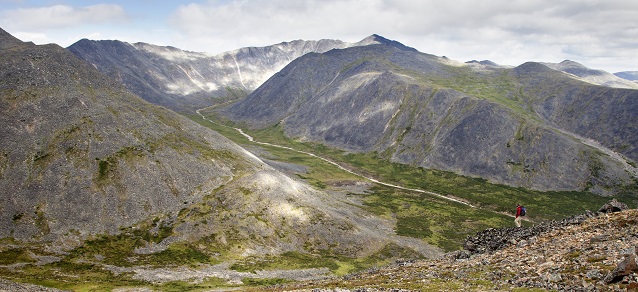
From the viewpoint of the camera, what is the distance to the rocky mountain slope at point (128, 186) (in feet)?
297

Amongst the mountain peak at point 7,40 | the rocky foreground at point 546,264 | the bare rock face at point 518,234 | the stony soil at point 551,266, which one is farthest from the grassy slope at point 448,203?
the mountain peak at point 7,40

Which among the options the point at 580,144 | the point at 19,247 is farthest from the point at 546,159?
the point at 19,247

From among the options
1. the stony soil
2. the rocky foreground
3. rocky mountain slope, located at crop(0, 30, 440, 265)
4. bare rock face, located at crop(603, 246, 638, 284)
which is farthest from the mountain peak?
bare rock face, located at crop(603, 246, 638, 284)

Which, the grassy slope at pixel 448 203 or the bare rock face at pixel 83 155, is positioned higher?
the bare rock face at pixel 83 155

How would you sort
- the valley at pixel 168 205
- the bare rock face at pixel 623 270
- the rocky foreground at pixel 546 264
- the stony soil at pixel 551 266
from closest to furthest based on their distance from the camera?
the bare rock face at pixel 623 270 → the stony soil at pixel 551 266 → the rocky foreground at pixel 546 264 → the valley at pixel 168 205

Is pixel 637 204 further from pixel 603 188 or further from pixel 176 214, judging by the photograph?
pixel 176 214

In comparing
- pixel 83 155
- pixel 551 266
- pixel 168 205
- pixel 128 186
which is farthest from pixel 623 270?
pixel 83 155

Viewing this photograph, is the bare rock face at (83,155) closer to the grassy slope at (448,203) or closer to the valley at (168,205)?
the valley at (168,205)

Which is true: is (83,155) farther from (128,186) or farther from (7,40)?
(7,40)

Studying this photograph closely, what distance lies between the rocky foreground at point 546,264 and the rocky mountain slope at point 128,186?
54.7 metres

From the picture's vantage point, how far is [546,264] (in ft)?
112

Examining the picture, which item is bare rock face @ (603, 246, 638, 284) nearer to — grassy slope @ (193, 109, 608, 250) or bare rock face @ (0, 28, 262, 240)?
grassy slope @ (193, 109, 608, 250)

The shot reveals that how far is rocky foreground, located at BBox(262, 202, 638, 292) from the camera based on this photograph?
29.1 metres

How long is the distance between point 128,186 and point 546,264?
95.1 metres
